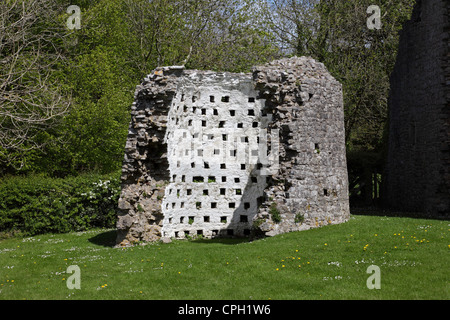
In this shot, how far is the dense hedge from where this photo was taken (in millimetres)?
19266

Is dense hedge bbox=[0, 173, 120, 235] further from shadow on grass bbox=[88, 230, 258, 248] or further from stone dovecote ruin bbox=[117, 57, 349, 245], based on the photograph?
stone dovecote ruin bbox=[117, 57, 349, 245]

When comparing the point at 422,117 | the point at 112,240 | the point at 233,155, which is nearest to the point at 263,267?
the point at 112,240

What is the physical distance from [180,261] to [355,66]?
21243mm

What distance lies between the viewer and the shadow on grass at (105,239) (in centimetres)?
1600

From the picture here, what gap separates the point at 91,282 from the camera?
10008mm

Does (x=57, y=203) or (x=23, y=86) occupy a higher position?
(x=23, y=86)

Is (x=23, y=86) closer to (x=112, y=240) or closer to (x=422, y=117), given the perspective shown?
(x=112, y=240)

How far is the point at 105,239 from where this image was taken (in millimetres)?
17031

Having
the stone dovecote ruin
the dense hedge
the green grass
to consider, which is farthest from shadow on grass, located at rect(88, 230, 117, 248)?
the dense hedge

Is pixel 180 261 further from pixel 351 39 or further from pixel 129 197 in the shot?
pixel 351 39

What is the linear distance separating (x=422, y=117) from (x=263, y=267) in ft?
44.9

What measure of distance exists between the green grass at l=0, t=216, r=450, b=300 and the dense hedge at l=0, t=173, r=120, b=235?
4530mm

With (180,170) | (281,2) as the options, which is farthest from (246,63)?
(180,170)

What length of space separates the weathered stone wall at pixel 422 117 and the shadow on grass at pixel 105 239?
44.9ft
